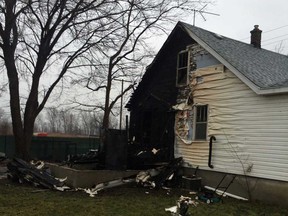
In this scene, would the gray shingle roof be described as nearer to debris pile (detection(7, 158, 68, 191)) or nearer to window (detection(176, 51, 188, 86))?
window (detection(176, 51, 188, 86))

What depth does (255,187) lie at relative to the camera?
11.4 meters

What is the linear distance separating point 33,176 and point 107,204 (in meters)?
3.97

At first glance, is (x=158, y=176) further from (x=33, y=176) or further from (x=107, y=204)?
(x=33, y=176)

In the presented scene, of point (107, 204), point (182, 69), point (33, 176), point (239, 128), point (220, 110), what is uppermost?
point (182, 69)

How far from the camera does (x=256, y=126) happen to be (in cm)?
1162

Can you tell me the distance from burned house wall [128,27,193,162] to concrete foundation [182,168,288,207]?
2.73 metres

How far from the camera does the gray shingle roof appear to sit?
11950 millimetres

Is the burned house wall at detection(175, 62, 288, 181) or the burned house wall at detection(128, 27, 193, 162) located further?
the burned house wall at detection(128, 27, 193, 162)

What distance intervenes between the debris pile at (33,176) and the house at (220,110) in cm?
489

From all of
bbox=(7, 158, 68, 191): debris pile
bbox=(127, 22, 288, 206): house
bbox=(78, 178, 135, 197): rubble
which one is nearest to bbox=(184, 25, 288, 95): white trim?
bbox=(127, 22, 288, 206): house

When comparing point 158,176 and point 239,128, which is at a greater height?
point 239,128

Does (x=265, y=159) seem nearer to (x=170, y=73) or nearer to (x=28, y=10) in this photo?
(x=170, y=73)

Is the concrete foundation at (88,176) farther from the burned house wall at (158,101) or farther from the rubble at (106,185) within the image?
the burned house wall at (158,101)

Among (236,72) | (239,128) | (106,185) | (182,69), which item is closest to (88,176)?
(106,185)
